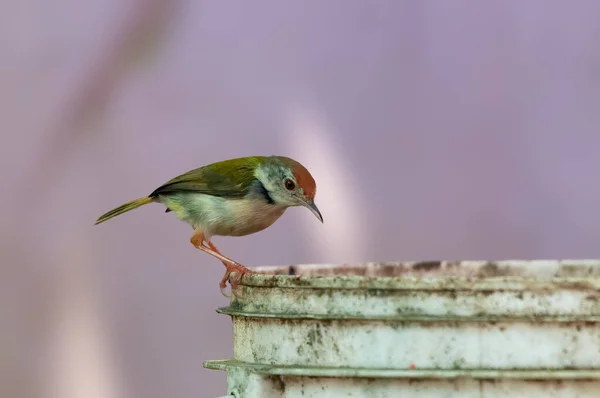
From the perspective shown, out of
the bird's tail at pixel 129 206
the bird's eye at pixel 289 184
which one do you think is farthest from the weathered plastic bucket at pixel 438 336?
the bird's tail at pixel 129 206

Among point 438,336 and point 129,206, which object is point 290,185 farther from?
point 438,336

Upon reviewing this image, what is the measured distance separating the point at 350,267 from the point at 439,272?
173 millimetres

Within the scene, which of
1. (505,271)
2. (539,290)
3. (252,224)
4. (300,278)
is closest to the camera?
(539,290)

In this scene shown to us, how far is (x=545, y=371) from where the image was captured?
1.04 m

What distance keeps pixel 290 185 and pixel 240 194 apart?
0.53 ft

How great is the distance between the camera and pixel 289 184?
2672 mm

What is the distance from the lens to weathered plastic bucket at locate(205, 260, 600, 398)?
105cm

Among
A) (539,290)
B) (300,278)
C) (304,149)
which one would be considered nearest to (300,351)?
(300,278)

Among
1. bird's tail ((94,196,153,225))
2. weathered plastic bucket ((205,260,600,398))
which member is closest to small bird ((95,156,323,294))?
bird's tail ((94,196,153,225))

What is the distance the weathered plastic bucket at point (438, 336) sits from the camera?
41.2 inches

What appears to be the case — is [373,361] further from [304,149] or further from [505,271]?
[304,149]

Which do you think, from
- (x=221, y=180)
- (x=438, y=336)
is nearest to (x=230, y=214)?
(x=221, y=180)

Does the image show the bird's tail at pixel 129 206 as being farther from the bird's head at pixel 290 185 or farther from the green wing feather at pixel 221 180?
the bird's head at pixel 290 185

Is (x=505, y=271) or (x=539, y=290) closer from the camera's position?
(x=539, y=290)
